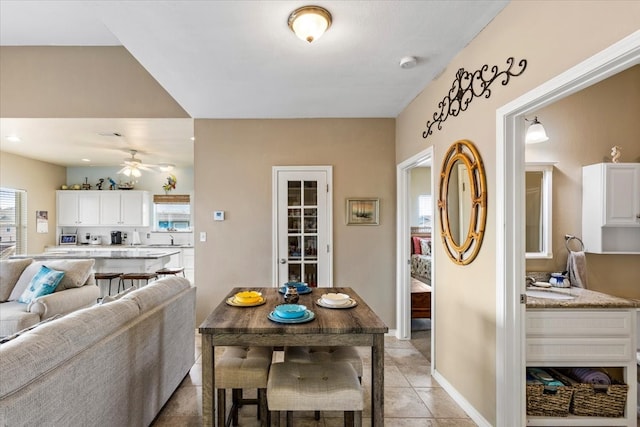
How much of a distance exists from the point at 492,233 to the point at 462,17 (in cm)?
134

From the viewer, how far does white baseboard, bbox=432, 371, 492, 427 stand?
2.10 meters

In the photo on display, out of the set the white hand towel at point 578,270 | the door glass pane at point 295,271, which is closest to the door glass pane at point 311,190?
the door glass pane at point 295,271

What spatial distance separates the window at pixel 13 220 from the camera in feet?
18.4

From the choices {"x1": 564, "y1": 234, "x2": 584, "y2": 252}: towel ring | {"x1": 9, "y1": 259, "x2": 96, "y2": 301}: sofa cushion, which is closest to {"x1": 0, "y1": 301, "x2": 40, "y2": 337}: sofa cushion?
{"x1": 9, "y1": 259, "x2": 96, "y2": 301}: sofa cushion

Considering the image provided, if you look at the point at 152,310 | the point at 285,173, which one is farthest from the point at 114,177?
the point at 152,310

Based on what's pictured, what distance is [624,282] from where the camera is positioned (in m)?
2.60

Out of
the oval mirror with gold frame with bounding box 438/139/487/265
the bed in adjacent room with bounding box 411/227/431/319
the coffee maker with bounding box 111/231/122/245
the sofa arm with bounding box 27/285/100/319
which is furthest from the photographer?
the coffee maker with bounding box 111/231/122/245

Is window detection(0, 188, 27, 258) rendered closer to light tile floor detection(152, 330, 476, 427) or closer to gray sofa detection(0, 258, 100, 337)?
gray sofa detection(0, 258, 100, 337)

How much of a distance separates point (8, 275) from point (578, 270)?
5587 mm

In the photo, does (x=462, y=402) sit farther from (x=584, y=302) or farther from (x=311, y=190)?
(x=311, y=190)

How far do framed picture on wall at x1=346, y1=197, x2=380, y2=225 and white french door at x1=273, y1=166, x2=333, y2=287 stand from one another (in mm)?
260

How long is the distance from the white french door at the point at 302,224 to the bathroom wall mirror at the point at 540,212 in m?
2.06

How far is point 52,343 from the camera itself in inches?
50.9

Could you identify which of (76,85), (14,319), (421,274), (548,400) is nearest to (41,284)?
(14,319)
